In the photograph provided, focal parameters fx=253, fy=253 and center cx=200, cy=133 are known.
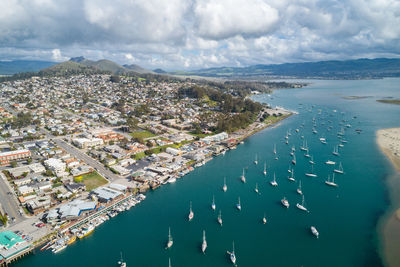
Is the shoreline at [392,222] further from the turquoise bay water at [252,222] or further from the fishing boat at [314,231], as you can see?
the fishing boat at [314,231]

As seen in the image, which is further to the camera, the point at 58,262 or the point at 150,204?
the point at 150,204

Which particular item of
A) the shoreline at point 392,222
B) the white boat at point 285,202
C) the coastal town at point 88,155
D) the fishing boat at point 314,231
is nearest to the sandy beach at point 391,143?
the shoreline at point 392,222

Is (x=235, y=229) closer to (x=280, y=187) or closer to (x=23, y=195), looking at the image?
(x=280, y=187)

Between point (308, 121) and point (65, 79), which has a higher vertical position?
point (65, 79)

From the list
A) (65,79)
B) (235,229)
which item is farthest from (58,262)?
(65,79)

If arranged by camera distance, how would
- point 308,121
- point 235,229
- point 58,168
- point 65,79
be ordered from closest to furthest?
point 235,229 < point 58,168 < point 308,121 < point 65,79
